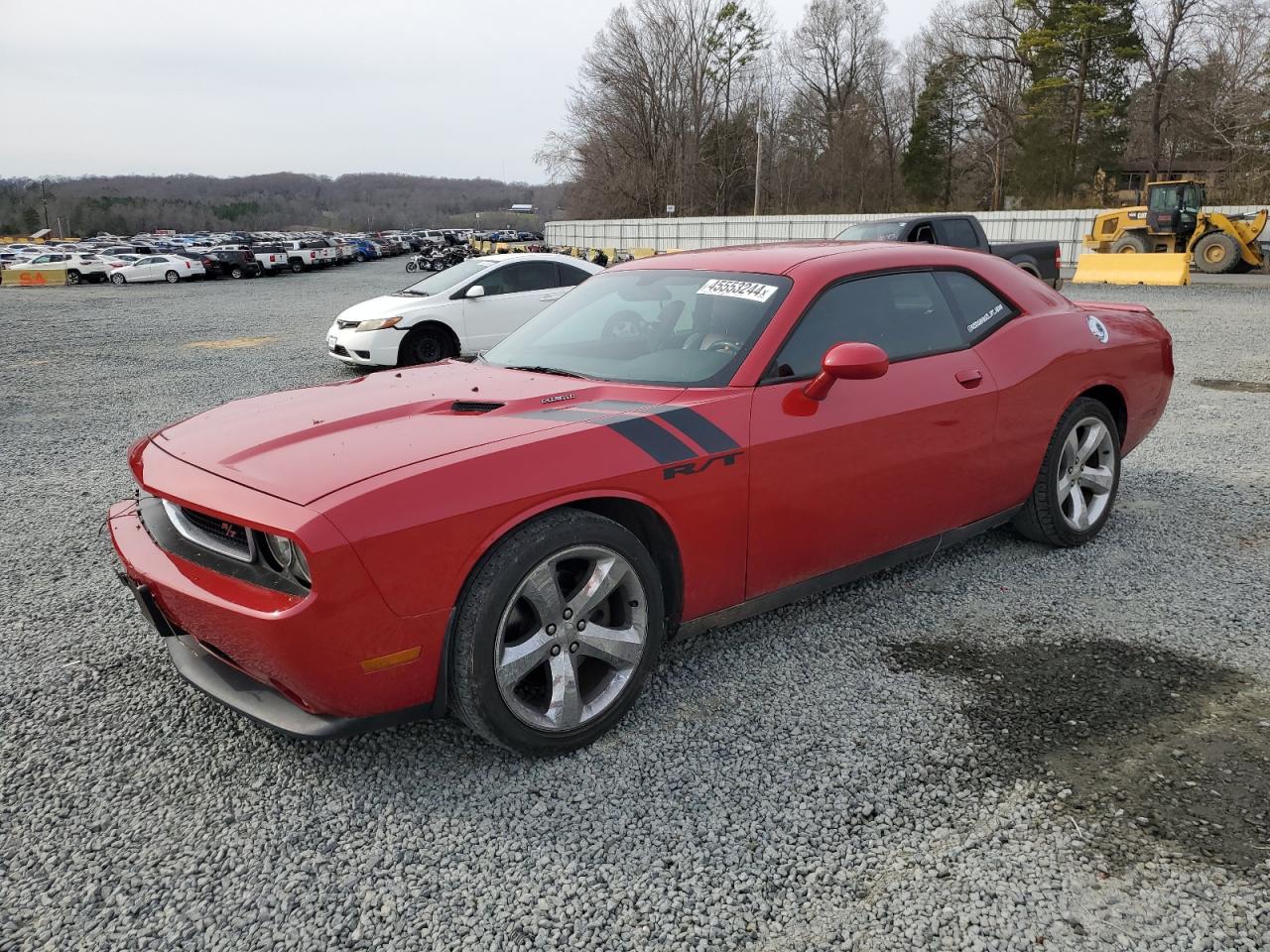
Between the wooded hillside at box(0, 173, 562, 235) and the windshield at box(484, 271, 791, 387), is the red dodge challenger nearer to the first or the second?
the windshield at box(484, 271, 791, 387)

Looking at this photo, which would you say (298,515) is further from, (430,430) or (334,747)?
(334,747)

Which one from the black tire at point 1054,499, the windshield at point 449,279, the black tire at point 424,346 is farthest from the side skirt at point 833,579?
the windshield at point 449,279

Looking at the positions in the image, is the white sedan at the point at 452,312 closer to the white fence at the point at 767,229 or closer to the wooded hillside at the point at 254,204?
the white fence at the point at 767,229

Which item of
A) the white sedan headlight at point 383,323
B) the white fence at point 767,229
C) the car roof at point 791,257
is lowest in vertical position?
the white sedan headlight at point 383,323

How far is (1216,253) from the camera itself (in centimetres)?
2167

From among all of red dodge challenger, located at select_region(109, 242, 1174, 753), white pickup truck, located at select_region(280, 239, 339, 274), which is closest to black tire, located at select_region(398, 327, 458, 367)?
red dodge challenger, located at select_region(109, 242, 1174, 753)

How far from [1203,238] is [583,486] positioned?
81.0 feet

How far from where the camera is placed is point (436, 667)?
249 cm

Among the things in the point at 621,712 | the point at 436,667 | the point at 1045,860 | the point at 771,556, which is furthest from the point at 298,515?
the point at 1045,860

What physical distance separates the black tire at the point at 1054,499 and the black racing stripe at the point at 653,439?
2155mm

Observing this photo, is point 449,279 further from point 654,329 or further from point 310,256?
point 310,256

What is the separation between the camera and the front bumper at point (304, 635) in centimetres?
228

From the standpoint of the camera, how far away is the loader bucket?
2019cm

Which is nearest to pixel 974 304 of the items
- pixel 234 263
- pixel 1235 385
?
pixel 1235 385
